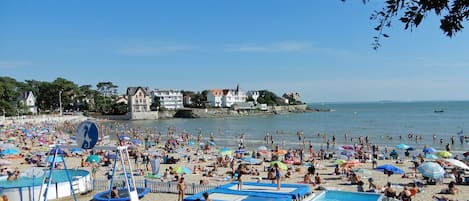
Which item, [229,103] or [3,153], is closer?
[3,153]

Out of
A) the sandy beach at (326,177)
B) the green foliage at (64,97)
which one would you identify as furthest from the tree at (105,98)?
the sandy beach at (326,177)

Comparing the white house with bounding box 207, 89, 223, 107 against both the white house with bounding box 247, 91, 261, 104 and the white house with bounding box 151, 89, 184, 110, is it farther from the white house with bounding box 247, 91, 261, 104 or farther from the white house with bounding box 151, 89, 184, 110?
the white house with bounding box 247, 91, 261, 104

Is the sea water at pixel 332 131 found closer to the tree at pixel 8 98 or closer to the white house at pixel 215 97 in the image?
the tree at pixel 8 98

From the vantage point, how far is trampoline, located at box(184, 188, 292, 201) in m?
14.8

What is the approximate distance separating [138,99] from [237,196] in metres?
98.4

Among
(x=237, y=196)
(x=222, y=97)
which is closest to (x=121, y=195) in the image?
(x=237, y=196)

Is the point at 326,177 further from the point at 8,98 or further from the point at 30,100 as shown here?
the point at 30,100

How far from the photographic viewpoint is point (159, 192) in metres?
17.4

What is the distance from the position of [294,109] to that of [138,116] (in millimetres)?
66292

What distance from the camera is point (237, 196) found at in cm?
1535

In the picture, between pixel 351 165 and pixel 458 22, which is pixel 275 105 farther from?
pixel 458 22

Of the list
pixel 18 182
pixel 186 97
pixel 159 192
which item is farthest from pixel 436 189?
pixel 186 97

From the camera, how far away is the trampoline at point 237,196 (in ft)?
48.6

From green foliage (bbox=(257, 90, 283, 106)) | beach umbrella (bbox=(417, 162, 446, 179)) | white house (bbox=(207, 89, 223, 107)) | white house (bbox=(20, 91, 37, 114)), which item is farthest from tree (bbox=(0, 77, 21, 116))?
green foliage (bbox=(257, 90, 283, 106))
